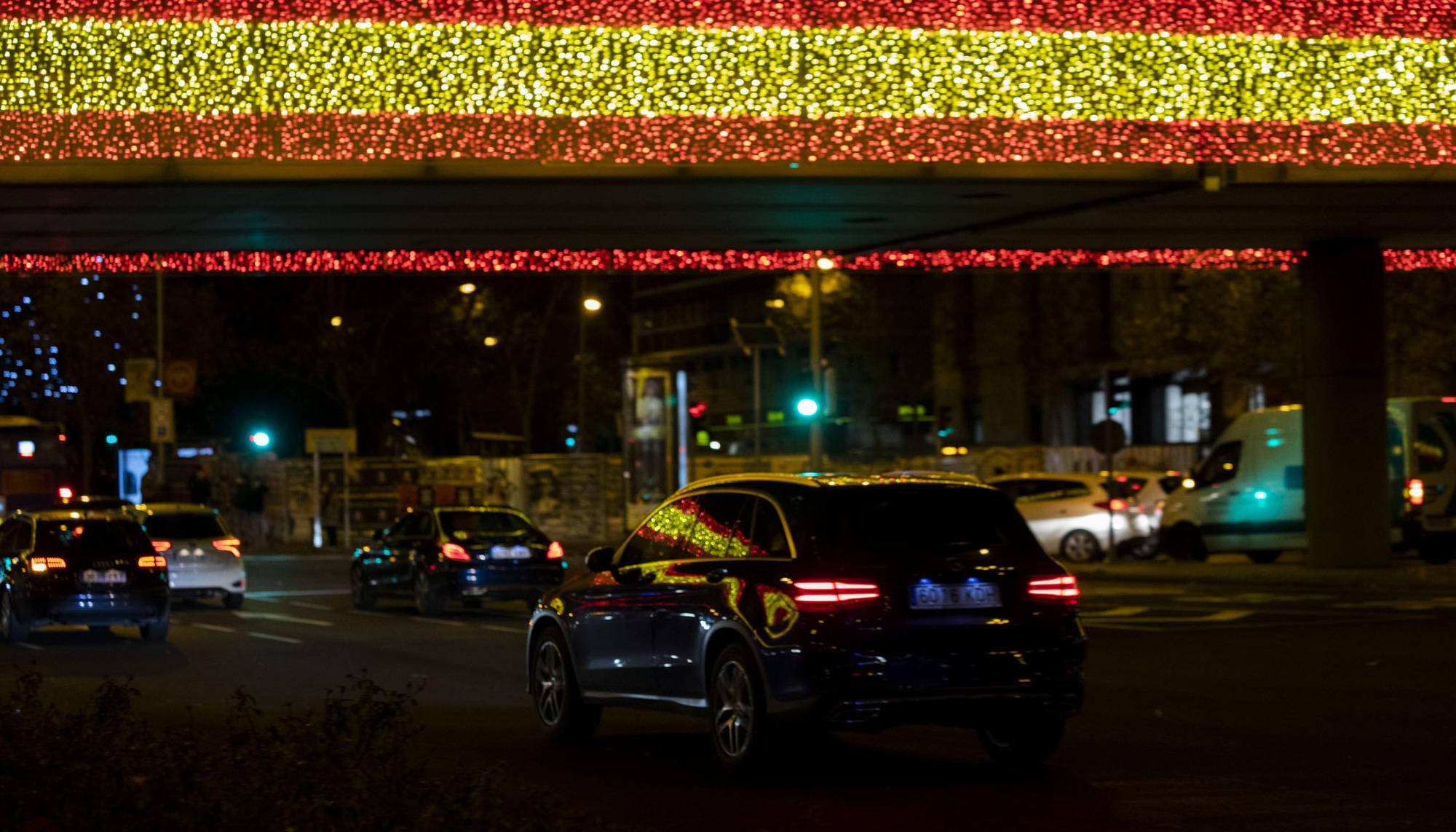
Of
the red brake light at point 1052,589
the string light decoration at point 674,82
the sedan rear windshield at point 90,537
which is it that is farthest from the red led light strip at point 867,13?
the red brake light at point 1052,589

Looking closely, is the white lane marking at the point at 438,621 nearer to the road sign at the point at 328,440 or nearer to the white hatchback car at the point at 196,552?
the white hatchback car at the point at 196,552

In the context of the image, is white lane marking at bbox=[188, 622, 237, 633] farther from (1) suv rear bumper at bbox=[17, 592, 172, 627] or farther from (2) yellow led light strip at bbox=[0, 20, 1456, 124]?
(2) yellow led light strip at bbox=[0, 20, 1456, 124]

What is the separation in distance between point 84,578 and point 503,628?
174 inches

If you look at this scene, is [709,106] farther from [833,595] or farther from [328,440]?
[328,440]

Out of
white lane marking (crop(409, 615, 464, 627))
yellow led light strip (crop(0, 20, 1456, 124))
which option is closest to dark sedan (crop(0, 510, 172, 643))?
white lane marking (crop(409, 615, 464, 627))

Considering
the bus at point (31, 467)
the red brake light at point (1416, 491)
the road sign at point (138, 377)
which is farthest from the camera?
the road sign at point (138, 377)

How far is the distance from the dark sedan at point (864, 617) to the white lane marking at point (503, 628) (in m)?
11.3

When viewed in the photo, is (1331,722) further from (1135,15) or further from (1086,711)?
(1135,15)

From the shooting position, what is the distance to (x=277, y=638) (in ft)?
75.3

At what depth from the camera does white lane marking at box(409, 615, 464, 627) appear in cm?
2513

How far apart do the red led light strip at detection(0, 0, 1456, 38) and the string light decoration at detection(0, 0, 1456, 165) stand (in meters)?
0.02

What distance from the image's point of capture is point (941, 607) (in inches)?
439

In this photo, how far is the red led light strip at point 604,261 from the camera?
99.3ft

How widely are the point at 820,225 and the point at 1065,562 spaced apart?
1183 cm
